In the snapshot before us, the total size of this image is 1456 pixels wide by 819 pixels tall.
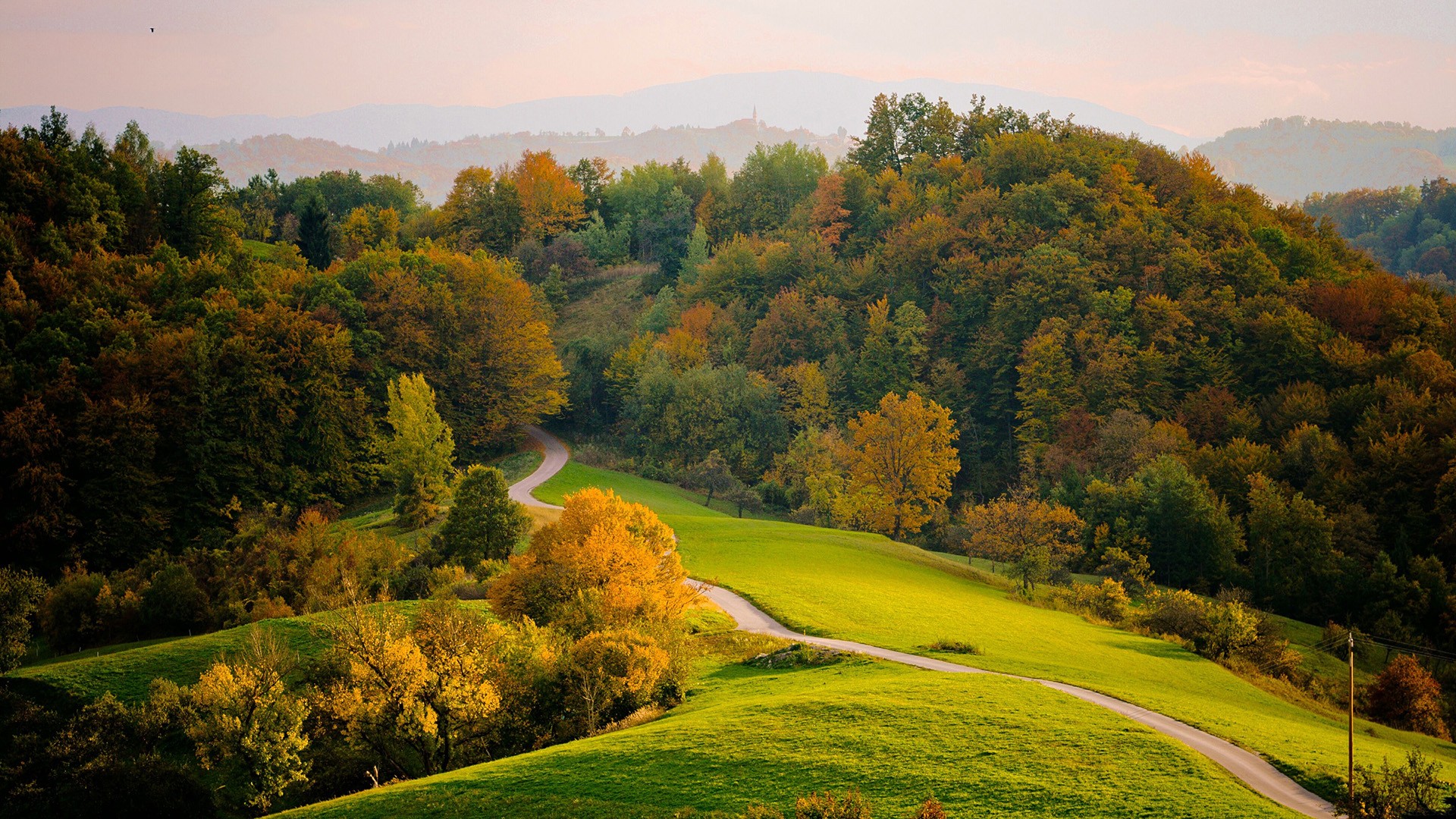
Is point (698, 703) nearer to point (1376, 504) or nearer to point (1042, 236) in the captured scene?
point (1376, 504)

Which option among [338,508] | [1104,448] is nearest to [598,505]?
[338,508]

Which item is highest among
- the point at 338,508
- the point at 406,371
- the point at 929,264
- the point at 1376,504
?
the point at 929,264

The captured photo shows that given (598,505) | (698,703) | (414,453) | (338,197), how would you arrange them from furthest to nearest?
(338,197) → (414,453) → (598,505) → (698,703)

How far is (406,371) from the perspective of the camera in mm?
71562

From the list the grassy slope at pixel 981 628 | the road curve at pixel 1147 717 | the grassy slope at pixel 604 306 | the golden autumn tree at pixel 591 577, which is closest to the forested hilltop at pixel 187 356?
the grassy slope at pixel 604 306

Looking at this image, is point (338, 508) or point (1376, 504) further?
point (338, 508)

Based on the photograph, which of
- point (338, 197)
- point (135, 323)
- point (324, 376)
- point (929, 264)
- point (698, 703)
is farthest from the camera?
point (338, 197)

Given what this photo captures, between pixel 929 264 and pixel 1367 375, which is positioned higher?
pixel 929 264

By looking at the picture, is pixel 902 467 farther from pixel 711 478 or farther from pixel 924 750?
pixel 924 750

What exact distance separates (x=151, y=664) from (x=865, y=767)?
24374 millimetres

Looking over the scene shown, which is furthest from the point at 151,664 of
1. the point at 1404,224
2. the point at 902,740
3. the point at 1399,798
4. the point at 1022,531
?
the point at 1404,224

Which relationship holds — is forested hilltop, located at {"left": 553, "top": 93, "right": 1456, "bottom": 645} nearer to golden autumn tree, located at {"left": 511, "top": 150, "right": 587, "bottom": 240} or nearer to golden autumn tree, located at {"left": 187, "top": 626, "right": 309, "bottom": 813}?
golden autumn tree, located at {"left": 511, "top": 150, "right": 587, "bottom": 240}

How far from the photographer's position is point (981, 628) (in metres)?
35.9

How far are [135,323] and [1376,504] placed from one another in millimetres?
79151
